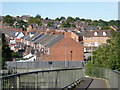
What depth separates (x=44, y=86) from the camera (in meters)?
11.6

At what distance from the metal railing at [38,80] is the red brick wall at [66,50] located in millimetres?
54834

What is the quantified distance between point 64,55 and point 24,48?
2628 centimetres

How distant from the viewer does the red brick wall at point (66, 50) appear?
7169 centimetres

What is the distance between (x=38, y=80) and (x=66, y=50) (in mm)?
61284

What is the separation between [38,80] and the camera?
10.9m

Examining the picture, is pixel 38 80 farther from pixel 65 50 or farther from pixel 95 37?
pixel 95 37

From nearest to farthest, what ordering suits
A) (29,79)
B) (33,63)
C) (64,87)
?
(29,79) → (64,87) → (33,63)

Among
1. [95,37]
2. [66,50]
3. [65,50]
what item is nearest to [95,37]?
[95,37]

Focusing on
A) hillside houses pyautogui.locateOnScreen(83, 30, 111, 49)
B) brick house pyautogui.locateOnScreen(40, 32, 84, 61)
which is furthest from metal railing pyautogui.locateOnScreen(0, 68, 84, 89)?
hillside houses pyautogui.locateOnScreen(83, 30, 111, 49)

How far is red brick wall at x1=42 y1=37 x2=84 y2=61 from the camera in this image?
71.7 metres

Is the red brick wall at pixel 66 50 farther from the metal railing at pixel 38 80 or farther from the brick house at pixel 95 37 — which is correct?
the metal railing at pixel 38 80

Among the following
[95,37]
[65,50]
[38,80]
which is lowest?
[38,80]

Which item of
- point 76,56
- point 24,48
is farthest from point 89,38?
point 76,56

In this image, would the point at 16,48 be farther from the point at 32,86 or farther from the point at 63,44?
the point at 32,86
